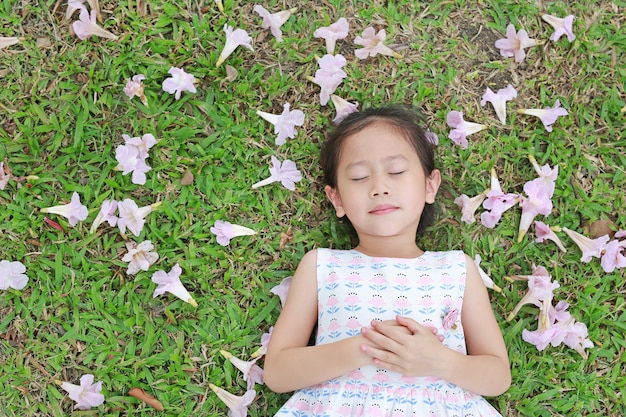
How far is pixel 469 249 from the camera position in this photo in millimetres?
3137

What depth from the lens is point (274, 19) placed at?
3.18m

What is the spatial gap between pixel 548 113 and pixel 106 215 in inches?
77.4

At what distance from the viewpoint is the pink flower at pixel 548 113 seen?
3180mm

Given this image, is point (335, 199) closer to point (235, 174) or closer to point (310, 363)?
point (235, 174)

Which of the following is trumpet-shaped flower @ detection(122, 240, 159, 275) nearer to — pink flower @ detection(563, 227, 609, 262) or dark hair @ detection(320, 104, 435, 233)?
dark hair @ detection(320, 104, 435, 233)

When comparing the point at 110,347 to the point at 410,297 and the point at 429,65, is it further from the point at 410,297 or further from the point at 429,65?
the point at 429,65

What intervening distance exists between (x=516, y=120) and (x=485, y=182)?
0.33m

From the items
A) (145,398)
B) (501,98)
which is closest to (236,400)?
(145,398)

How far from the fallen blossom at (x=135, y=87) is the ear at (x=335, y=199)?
89 cm

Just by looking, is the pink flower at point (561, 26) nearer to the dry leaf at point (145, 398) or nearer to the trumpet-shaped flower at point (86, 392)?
the dry leaf at point (145, 398)

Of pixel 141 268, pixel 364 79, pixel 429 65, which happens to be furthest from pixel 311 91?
pixel 141 268

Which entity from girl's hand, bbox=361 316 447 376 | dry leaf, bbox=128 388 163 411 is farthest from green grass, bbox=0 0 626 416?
girl's hand, bbox=361 316 447 376

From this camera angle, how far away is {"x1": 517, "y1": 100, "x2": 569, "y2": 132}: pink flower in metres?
3.18

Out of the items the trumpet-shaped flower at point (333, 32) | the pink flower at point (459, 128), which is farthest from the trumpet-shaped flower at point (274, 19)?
the pink flower at point (459, 128)
